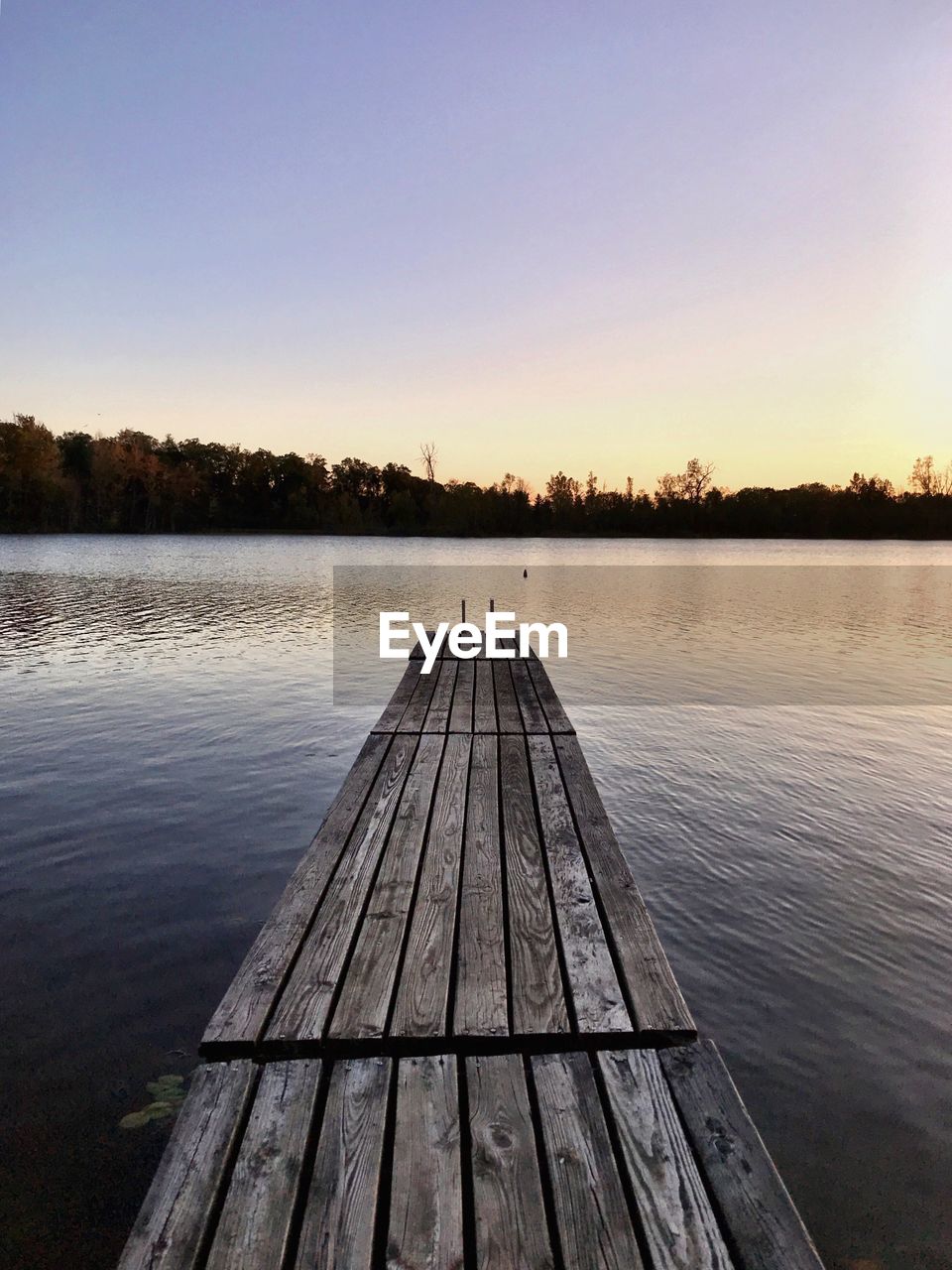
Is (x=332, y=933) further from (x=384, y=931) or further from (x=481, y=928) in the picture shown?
(x=481, y=928)

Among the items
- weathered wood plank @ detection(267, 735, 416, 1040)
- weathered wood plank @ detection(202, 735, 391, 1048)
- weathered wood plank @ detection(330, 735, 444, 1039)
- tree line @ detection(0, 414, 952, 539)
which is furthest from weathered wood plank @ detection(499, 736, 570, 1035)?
tree line @ detection(0, 414, 952, 539)

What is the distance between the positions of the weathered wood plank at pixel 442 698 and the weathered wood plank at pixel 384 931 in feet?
6.99

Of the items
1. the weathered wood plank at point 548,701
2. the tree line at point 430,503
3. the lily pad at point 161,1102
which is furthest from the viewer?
the tree line at point 430,503

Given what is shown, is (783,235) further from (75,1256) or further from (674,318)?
(75,1256)

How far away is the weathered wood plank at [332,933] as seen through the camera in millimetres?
2672

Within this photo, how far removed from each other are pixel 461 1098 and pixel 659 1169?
608 mm

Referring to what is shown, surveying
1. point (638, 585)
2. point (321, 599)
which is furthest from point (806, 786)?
point (638, 585)

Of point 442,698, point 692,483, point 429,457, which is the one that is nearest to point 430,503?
point 429,457

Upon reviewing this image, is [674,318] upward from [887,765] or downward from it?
upward

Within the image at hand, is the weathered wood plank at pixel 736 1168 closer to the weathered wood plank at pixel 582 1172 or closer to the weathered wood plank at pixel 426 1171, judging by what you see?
the weathered wood plank at pixel 582 1172

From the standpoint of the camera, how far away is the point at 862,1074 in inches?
144

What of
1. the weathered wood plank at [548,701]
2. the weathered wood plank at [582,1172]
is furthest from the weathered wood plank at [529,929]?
the weathered wood plank at [548,701]

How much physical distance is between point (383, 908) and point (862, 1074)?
2.45m

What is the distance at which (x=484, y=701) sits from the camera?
8.85 m
